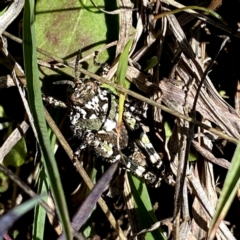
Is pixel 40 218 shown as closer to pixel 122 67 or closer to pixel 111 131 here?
pixel 111 131

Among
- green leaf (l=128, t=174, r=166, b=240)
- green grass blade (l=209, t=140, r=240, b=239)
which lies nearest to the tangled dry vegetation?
green leaf (l=128, t=174, r=166, b=240)

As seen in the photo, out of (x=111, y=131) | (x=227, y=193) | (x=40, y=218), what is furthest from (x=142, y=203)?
(x=227, y=193)

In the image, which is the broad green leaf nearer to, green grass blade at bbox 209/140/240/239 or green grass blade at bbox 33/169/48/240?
green grass blade at bbox 33/169/48/240

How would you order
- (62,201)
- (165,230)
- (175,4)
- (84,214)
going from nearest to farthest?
(62,201) → (84,214) → (175,4) → (165,230)

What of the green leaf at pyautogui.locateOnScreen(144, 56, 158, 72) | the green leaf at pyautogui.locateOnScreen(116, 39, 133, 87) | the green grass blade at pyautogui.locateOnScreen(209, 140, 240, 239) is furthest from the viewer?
the green leaf at pyautogui.locateOnScreen(144, 56, 158, 72)

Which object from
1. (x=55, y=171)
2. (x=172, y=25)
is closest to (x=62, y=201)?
(x=55, y=171)

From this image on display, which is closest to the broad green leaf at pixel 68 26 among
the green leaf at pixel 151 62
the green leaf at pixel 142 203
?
the green leaf at pixel 151 62

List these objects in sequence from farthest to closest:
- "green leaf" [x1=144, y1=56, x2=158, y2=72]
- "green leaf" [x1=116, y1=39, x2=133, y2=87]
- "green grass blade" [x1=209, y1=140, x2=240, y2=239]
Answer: "green leaf" [x1=144, y1=56, x2=158, y2=72], "green leaf" [x1=116, y1=39, x2=133, y2=87], "green grass blade" [x1=209, y1=140, x2=240, y2=239]

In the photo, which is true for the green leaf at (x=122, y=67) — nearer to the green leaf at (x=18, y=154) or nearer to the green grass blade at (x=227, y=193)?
the green leaf at (x=18, y=154)

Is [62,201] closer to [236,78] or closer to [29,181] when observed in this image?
[29,181]
